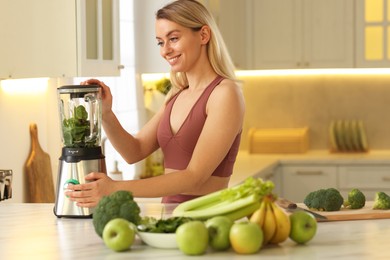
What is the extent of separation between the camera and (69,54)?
142 inches

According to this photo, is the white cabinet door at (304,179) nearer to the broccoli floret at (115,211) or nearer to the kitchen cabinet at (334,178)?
the kitchen cabinet at (334,178)

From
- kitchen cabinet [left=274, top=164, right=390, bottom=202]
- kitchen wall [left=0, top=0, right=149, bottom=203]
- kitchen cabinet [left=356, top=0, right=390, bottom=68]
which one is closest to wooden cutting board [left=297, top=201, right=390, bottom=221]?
kitchen wall [left=0, top=0, right=149, bottom=203]

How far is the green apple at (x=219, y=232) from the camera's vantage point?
2.10 metres

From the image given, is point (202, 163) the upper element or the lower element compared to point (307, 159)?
upper

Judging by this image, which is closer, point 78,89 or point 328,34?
point 78,89

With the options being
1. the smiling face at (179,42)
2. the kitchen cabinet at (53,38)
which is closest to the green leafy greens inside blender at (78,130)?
the smiling face at (179,42)

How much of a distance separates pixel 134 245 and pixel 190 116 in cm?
95

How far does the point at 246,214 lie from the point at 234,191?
0.07 meters

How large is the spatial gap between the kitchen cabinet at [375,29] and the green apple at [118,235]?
14.2 feet

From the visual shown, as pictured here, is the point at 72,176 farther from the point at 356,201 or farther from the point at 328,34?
the point at 328,34

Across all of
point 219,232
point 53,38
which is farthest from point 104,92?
point 219,232

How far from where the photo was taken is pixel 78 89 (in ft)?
9.03

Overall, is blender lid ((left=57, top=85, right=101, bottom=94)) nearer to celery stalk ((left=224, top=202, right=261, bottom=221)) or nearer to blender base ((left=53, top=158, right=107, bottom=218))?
blender base ((left=53, top=158, right=107, bottom=218))

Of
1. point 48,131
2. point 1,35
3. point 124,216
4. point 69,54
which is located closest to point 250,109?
point 48,131
